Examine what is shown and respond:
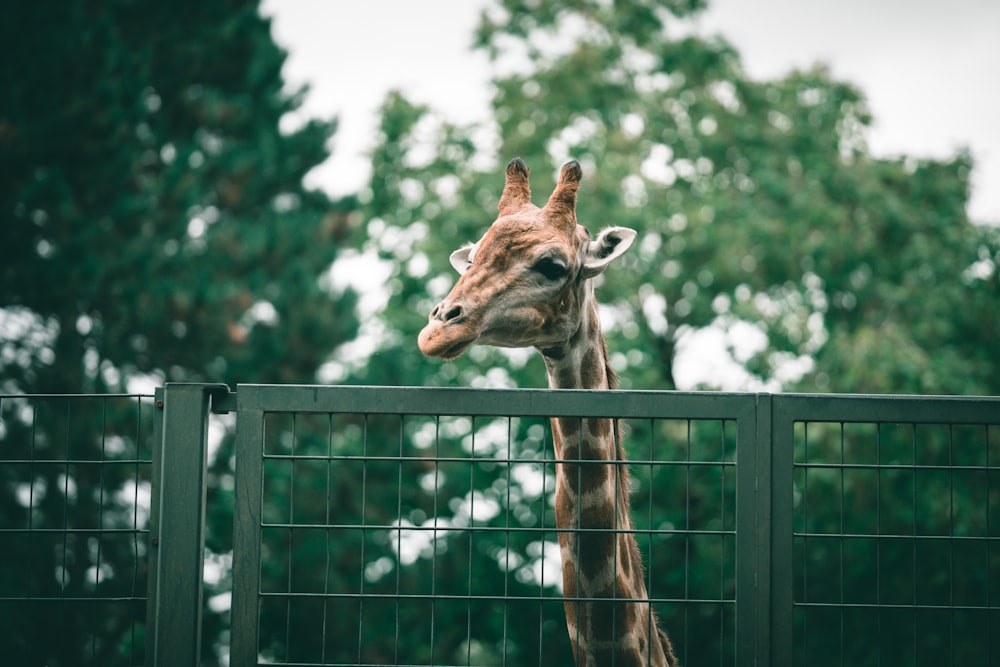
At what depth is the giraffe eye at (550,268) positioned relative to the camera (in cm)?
391

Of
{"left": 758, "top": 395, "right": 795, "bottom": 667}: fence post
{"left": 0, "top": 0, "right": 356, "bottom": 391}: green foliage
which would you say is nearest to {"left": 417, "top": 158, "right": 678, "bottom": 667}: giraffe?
{"left": 758, "top": 395, "right": 795, "bottom": 667}: fence post

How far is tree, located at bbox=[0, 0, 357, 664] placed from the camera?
46.9 feet

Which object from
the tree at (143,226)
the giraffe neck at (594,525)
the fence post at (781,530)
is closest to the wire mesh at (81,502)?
the tree at (143,226)

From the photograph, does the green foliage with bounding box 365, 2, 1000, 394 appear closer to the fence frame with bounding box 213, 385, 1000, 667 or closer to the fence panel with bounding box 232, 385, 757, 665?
the fence panel with bounding box 232, 385, 757, 665

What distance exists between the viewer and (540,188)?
14.2 m

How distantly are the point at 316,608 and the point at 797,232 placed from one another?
8.25 metres

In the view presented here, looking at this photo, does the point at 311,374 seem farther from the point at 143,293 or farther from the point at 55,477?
the point at 55,477

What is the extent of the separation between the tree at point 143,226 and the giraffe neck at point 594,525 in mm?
9573

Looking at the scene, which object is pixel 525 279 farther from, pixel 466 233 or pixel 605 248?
pixel 466 233

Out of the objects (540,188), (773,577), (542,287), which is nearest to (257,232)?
(540,188)

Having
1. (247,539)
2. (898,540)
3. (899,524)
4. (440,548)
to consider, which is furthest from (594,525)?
(440,548)

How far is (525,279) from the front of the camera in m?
3.88

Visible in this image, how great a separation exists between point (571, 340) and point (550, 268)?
13.6 inches

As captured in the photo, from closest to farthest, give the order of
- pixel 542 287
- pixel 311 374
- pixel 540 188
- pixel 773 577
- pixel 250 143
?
pixel 773 577
pixel 542 287
pixel 540 188
pixel 311 374
pixel 250 143
